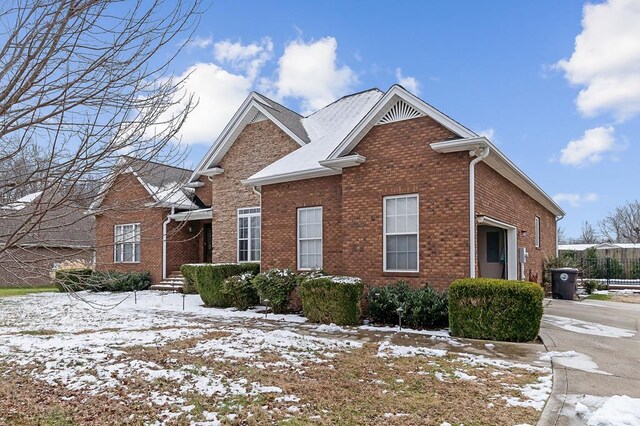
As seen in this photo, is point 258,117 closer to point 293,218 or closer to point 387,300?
point 293,218

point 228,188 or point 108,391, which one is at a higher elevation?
point 228,188

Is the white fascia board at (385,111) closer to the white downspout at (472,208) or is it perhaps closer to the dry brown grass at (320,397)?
the white downspout at (472,208)

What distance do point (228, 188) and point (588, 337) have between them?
13.1 meters

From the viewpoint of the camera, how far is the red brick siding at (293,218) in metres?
12.8

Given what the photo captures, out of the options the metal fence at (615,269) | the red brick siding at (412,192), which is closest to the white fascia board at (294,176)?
the red brick siding at (412,192)

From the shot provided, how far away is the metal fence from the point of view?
25.3 m

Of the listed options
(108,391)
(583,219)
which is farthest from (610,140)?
(583,219)

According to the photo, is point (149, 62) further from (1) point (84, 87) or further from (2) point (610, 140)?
(2) point (610, 140)

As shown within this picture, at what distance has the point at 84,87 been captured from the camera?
130 inches

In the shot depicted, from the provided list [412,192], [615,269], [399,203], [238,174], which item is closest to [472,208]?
[412,192]

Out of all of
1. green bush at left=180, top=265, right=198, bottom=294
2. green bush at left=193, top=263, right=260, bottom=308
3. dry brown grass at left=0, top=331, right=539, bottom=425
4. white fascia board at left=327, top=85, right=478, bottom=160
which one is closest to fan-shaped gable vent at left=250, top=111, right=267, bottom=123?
green bush at left=193, top=263, right=260, bottom=308

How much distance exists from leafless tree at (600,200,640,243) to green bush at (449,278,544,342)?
2137 inches

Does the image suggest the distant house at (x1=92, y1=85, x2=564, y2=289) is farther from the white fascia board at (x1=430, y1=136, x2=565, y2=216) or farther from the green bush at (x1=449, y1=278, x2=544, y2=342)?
the green bush at (x1=449, y1=278, x2=544, y2=342)

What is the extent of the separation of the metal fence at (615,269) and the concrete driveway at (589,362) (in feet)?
46.9
